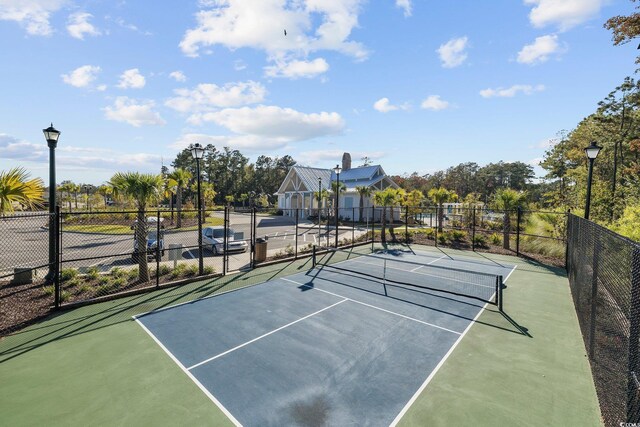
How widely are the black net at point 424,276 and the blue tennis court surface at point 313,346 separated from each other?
2.65ft

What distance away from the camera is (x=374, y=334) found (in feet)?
26.1

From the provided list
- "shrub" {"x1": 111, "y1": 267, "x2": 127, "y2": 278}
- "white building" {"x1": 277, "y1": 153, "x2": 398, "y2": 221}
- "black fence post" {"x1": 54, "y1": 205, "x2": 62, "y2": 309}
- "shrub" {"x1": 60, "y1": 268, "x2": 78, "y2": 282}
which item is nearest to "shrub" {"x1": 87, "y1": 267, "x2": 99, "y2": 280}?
"shrub" {"x1": 60, "y1": 268, "x2": 78, "y2": 282}

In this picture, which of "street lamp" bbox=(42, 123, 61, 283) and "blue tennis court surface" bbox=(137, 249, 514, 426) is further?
"street lamp" bbox=(42, 123, 61, 283)

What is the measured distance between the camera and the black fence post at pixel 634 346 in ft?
12.4

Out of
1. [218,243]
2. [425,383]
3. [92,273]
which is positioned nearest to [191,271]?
[92,273]

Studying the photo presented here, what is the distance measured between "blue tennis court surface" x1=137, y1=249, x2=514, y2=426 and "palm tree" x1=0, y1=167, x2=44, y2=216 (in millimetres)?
4317

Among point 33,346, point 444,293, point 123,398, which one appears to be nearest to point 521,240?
point 444,293

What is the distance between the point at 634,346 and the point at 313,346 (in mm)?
5529

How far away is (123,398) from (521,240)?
22.6 metres

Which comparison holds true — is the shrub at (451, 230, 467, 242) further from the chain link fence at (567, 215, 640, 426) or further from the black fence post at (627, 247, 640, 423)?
the black fence post at (627, 247, 640, 423)

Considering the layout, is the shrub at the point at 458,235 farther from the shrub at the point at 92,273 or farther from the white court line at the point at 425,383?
the shrub at the point at 92,273

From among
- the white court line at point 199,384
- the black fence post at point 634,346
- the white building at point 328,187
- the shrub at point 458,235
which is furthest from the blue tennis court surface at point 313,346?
the white building at point 328,187

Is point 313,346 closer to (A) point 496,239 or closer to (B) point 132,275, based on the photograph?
(B) point 132,275

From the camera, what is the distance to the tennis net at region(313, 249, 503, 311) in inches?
445
